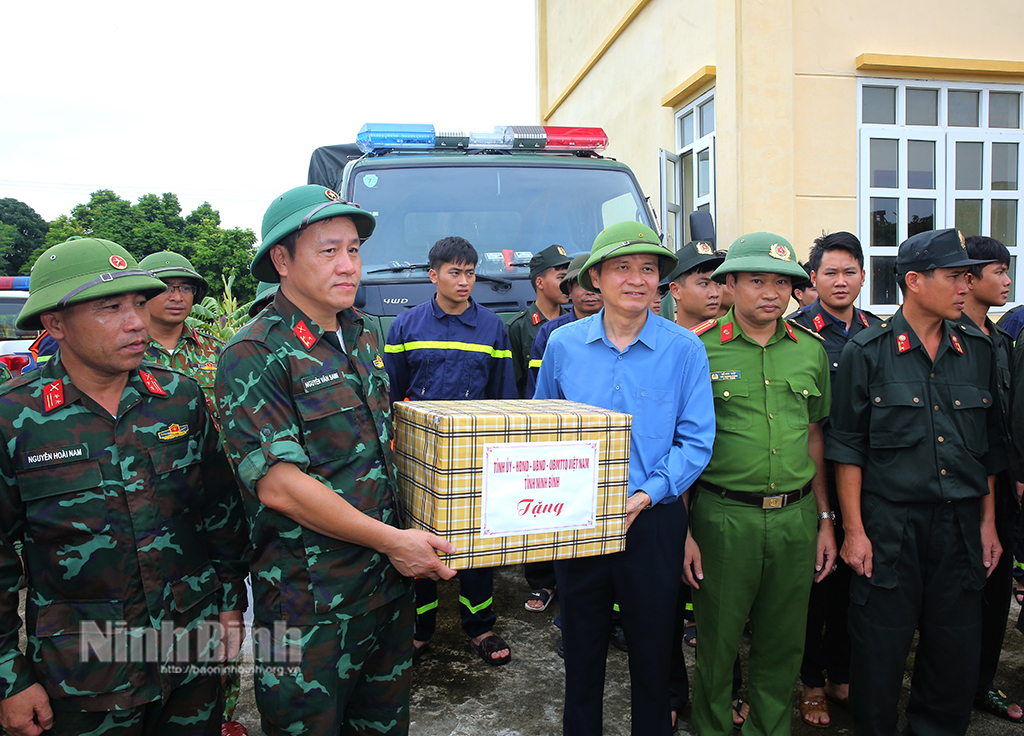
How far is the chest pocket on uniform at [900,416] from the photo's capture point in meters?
2.51

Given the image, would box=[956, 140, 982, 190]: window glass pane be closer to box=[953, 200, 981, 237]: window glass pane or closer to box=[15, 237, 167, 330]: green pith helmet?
box=[953, 200, 981, 237]: window glass pane

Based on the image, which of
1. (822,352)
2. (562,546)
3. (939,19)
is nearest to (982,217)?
(939,19)

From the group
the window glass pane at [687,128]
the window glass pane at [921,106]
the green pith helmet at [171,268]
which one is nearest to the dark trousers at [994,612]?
the green pith helmet at [171,268]

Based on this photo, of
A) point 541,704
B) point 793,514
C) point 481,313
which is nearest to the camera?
point 793,514

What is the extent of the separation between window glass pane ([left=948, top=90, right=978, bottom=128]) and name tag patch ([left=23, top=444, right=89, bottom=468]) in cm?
764

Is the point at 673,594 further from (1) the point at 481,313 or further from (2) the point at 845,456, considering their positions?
(1) the point at 481,313

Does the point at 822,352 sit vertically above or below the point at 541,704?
above

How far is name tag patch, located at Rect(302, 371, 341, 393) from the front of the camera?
1769 mm

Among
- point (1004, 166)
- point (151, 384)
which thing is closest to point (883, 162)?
point (1004, 166)

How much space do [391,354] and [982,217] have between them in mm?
6240

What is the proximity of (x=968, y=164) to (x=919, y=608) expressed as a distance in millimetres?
5799

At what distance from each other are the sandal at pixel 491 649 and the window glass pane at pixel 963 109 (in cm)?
650

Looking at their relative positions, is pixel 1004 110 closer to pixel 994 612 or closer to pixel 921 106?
pixel 921 106

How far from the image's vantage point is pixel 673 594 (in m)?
2.32
